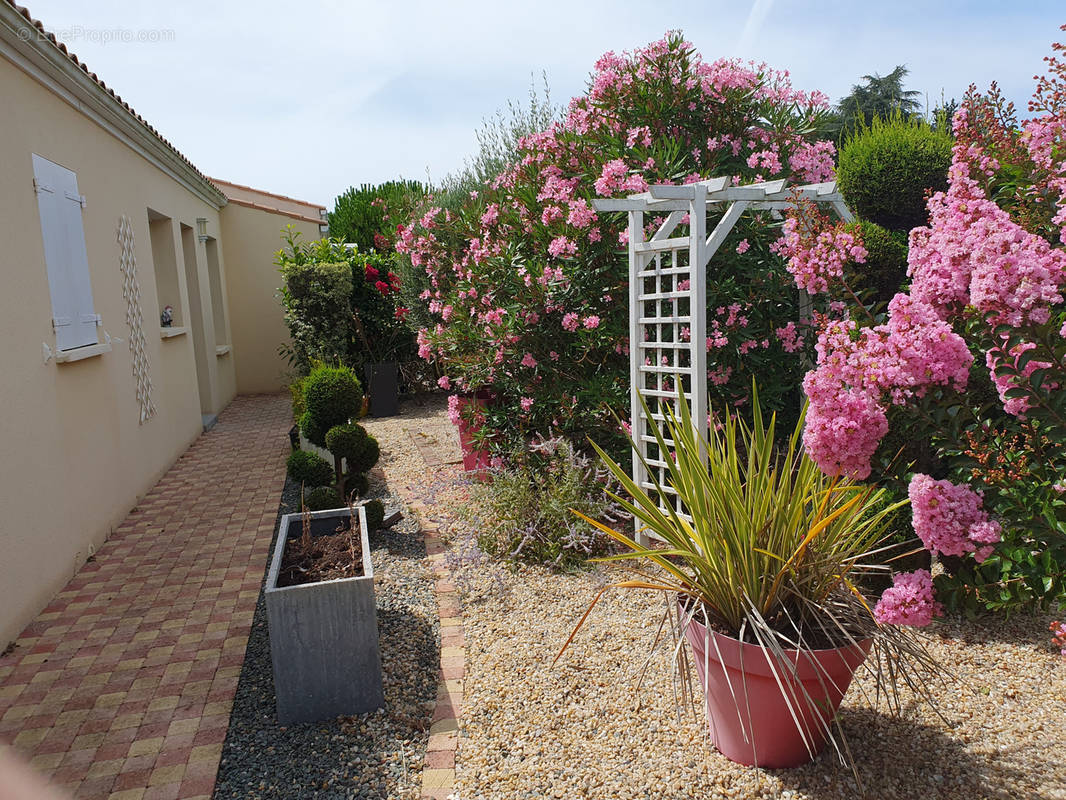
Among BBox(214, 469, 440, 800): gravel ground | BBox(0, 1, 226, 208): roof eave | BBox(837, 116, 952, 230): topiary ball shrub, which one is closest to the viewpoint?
BBox(214, 469, 440, 800): gravel ground

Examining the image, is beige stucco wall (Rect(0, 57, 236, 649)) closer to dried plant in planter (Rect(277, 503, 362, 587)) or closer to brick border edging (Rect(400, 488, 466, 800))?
dried plant in planter (Rect(277, 503, 362, 587))

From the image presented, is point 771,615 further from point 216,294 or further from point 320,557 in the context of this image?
point 216,294

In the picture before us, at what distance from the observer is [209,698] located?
287cm

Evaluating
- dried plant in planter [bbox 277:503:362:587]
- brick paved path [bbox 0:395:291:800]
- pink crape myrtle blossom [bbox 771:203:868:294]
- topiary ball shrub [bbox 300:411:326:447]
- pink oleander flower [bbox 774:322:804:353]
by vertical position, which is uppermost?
pink crape myrtle blossom [bbox 771:203:868:294]

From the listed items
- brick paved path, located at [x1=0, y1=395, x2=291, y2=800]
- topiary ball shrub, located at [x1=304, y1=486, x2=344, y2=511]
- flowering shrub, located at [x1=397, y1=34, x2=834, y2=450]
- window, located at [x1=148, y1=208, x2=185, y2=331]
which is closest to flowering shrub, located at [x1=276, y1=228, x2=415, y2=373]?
window, located at [x1=148, y1=208, x2=185, y2=331]

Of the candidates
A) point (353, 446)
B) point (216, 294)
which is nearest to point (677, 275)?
point (353, 446)

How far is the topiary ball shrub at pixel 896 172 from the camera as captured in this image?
4.97 metres

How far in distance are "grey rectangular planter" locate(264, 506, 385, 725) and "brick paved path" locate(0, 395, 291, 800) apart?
0.32 m

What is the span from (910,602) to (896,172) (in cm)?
389

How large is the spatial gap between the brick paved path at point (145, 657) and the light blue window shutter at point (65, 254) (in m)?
1.42

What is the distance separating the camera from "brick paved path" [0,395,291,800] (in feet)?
8.15

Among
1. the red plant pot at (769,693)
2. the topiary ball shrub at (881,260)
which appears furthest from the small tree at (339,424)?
the topiary ball shrub at (881,260)

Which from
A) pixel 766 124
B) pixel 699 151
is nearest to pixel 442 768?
pixel 699 151

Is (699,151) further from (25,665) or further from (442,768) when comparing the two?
(25,665)
